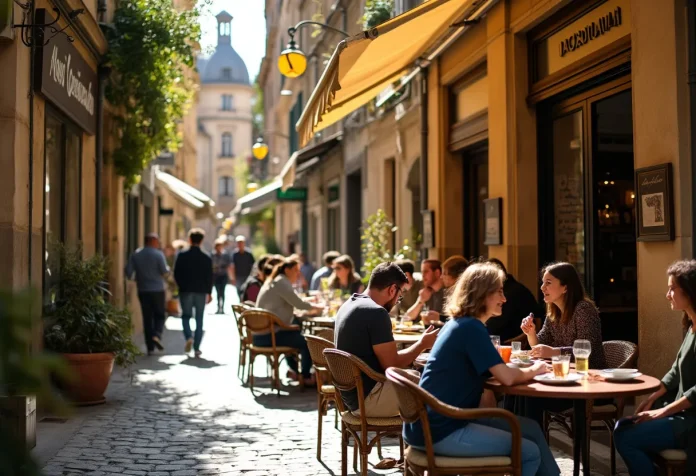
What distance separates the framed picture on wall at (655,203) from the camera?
18.2 ft

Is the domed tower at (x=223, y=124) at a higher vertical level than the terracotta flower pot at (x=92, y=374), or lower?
higher

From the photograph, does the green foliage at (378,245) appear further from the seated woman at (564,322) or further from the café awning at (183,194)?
the café awning at (183,194)

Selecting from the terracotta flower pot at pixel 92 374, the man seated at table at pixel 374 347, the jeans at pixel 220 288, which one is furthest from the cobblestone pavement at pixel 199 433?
the jeans at pixel 220 288

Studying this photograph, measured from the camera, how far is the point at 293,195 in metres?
26.8

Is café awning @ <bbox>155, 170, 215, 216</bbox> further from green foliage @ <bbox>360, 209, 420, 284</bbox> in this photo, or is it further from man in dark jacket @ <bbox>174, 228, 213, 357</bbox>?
green foliage @ <bbox>360, 209, 420, 284</bbox>

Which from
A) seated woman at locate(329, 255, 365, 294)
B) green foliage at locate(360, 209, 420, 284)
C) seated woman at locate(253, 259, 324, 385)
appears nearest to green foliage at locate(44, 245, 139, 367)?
seated woman at locate(253, 259, 324, 385)

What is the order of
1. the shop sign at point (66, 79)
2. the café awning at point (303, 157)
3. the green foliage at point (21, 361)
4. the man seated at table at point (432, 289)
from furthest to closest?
the café awning at point (303, 157), the man seated at table at point (432, 289), the shop sign at point (66, 79), the green foliage at point (21, 361)

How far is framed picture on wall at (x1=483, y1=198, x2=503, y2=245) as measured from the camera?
923cm

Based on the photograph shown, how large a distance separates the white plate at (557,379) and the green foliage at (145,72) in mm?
8920

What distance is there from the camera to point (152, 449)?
→ 6.68m

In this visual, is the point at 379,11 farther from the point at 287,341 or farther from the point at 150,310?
the point at 287,341

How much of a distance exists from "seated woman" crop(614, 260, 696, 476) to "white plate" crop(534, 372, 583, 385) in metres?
0.31

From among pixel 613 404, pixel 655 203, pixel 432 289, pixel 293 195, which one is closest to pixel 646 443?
pixel 613 404

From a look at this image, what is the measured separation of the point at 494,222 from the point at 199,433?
12.4 ft
